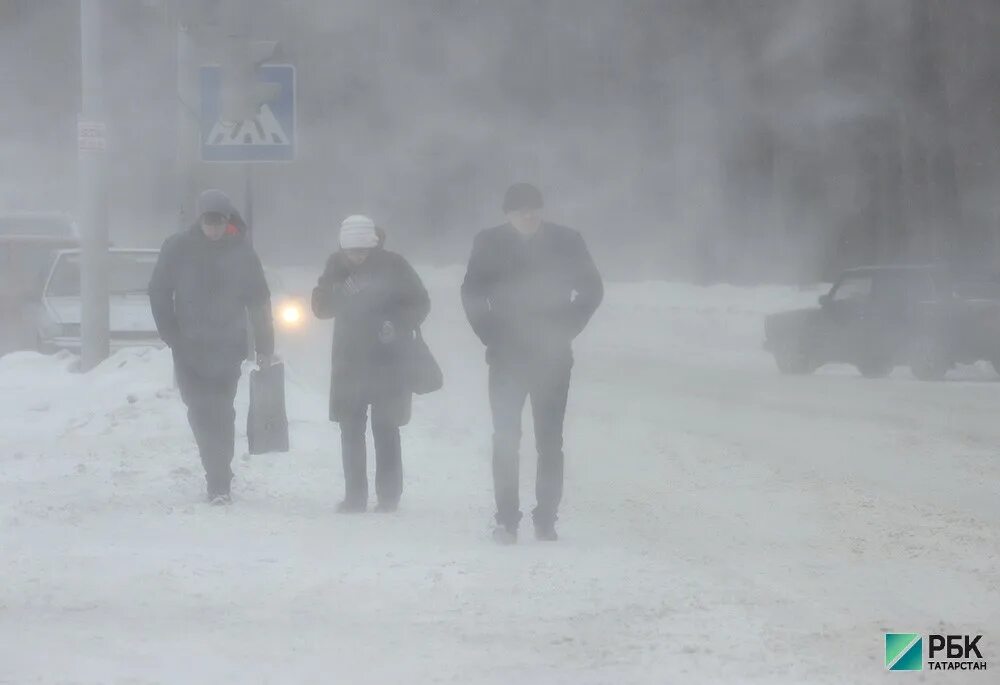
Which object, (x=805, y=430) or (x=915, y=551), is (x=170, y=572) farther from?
(x=805, y=430)

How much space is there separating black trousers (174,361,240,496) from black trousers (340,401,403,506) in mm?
665

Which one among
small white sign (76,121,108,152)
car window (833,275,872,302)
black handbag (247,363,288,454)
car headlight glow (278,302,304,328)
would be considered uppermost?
small white sign (76,121,108,152)

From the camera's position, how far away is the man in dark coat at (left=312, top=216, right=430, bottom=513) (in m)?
7.94

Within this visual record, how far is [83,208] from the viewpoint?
14.6 m

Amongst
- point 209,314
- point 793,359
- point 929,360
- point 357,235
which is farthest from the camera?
point 793,359

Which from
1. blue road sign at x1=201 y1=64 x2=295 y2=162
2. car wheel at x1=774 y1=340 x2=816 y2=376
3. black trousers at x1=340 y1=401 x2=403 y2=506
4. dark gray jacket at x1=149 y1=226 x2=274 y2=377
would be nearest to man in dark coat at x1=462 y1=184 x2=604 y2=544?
black trousers at x1=340 y1=401 x2=403 y2=506

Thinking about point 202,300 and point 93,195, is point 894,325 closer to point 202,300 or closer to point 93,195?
point 93,195

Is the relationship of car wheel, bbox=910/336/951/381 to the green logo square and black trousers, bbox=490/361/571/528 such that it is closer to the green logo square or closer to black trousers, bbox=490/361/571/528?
black trousers, bbox=490/361/571/528

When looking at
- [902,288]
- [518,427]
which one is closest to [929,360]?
[902,288]

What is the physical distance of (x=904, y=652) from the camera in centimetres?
507

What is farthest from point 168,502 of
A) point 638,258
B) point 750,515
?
point 638,258

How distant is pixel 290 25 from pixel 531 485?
65.3 ft

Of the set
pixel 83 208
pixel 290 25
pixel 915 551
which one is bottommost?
pixel 915 551

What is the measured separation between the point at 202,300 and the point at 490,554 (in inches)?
90.4
